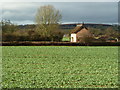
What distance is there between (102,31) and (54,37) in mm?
18260

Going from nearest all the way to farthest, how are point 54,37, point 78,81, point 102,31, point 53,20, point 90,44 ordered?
point 78,81, point 90,44, point 54,37, point 53,20, point 102,31

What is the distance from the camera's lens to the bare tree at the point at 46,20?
64438 mm

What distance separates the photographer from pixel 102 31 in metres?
72.4

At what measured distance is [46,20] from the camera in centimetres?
6806

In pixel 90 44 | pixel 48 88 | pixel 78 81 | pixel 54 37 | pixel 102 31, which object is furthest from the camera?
pixel 102 31

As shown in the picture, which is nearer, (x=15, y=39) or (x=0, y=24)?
(x=15, y=39)

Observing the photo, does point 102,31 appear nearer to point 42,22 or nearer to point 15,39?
point 42,22

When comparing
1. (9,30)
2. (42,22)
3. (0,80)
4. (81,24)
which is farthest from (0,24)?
(0,80)

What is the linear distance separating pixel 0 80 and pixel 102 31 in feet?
206

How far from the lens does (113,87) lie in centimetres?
1034

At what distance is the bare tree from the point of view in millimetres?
64438

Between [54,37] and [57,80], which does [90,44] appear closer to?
[54,37]

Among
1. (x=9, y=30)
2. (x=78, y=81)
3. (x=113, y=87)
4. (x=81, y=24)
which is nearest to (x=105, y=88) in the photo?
(x=113, y=87)

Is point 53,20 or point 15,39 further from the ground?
point 53,20
